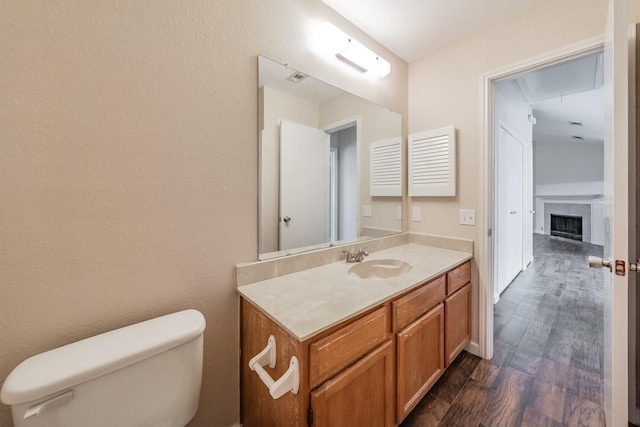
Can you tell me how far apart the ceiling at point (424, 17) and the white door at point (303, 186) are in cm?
81

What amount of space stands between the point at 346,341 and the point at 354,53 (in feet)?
5.43

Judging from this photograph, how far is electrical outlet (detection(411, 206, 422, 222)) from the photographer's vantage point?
214 centimetres

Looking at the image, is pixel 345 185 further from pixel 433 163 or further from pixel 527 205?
pixel 527 205

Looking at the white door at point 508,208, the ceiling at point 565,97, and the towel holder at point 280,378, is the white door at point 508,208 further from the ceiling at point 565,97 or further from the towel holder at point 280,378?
the towel holder at point 280,378

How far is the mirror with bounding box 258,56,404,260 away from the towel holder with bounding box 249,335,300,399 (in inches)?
18.3

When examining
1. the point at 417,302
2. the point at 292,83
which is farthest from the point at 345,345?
the point at 292,83

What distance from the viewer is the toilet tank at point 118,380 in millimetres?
645

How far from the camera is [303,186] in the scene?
1.54m

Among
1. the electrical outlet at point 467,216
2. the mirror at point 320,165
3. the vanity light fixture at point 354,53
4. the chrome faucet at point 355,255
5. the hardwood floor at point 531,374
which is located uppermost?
the vanity light fixture at point 354,53

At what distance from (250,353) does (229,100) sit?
1.16 m

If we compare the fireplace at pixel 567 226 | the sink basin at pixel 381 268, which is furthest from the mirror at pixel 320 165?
the fireplace at pixel 567 226

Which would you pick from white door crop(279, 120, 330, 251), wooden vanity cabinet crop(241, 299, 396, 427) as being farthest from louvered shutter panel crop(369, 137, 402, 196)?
wooden vanity cabinet crop(241, 299, 396, 427)

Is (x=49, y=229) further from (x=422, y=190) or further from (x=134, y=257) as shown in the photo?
(x=422, y=190)

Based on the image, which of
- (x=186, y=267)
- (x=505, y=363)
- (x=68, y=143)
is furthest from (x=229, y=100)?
(x=505, y=363)
